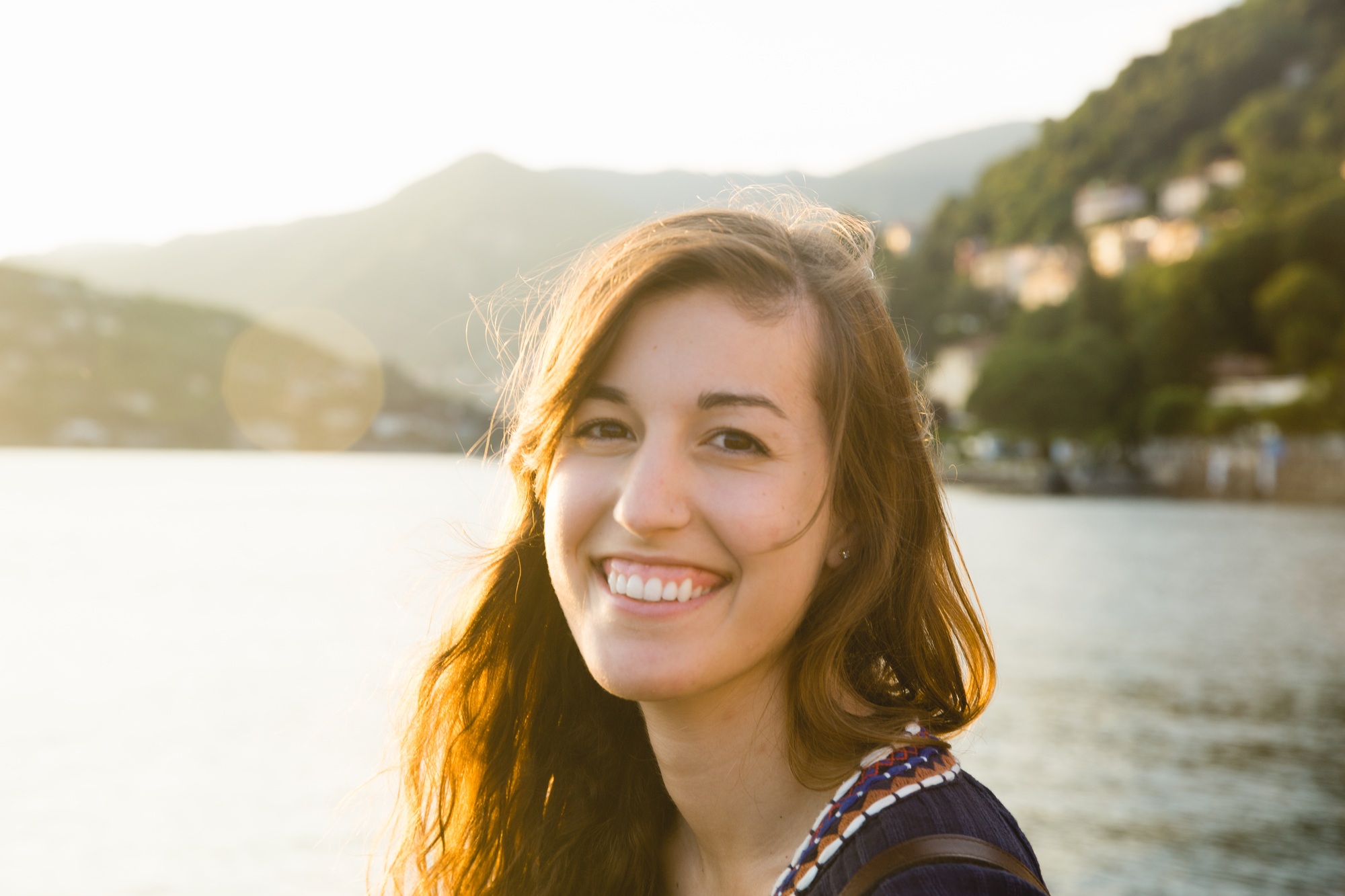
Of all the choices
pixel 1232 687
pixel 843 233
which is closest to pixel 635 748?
pixel 843 233

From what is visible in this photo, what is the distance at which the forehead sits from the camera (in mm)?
1996

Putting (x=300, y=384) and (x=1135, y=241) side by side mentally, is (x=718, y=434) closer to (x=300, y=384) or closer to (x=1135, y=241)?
(x=1135, y=241)

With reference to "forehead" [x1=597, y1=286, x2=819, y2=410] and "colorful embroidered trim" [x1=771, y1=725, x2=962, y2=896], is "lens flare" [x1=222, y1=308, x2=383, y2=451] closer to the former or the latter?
"forehead" [x1=597, y1=286, x2=819, y2=410]

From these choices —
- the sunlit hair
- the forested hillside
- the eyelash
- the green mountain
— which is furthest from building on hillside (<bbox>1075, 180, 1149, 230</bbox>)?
the eyelash

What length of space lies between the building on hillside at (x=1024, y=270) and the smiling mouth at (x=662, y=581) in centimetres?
10218

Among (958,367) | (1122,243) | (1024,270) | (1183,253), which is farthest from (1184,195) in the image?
(958,367)

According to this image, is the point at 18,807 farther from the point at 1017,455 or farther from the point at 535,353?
the point at 1017,455

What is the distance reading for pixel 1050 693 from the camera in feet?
76.2

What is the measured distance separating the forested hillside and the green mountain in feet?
228

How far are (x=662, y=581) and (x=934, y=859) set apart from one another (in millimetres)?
637

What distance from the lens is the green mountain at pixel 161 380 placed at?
479ft

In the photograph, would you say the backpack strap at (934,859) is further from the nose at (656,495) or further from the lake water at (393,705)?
the lake water at (393,705)

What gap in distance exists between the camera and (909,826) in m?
1.69

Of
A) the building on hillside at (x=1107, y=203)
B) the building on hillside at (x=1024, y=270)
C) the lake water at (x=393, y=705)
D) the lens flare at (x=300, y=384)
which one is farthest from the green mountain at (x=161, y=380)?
the lake water at (x=393, y=705)
